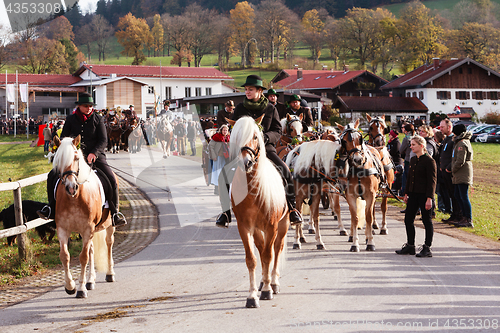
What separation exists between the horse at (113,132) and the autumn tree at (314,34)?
77.6 metres

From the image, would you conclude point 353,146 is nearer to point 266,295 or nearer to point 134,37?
point 266,295

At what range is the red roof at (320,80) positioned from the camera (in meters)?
72.2

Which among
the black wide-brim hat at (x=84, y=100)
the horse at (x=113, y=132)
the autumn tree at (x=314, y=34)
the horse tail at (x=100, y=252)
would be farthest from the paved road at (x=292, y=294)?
the autumn tree at (x=314, y=34)

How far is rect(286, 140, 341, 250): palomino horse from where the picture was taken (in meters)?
9.31

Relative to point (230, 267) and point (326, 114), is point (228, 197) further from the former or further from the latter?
point (326, 114)

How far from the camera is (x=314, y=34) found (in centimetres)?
10462

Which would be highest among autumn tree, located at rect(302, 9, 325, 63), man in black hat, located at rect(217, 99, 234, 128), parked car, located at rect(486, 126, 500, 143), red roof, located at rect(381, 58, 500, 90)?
autumn tree, located at rect(302, 9, 325, 63)

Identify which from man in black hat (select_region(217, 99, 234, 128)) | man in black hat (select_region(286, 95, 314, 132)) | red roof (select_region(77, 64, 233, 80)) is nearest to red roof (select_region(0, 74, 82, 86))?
red roof (select_region(77, 64, 233, 80))

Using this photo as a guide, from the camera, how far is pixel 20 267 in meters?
7.70

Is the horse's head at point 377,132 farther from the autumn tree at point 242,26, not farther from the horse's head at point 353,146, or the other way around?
the autumn tree at point 242,26

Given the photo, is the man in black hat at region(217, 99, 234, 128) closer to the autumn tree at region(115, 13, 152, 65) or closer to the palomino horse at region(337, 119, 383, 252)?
the palomino horse at region(337, 119, 383, 252)

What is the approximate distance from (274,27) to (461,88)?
4391 cm

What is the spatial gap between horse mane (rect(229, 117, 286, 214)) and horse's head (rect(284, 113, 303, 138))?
4458 mm

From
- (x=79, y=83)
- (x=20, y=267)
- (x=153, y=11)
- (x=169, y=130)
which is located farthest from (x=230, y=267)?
(x=153, y=11)
